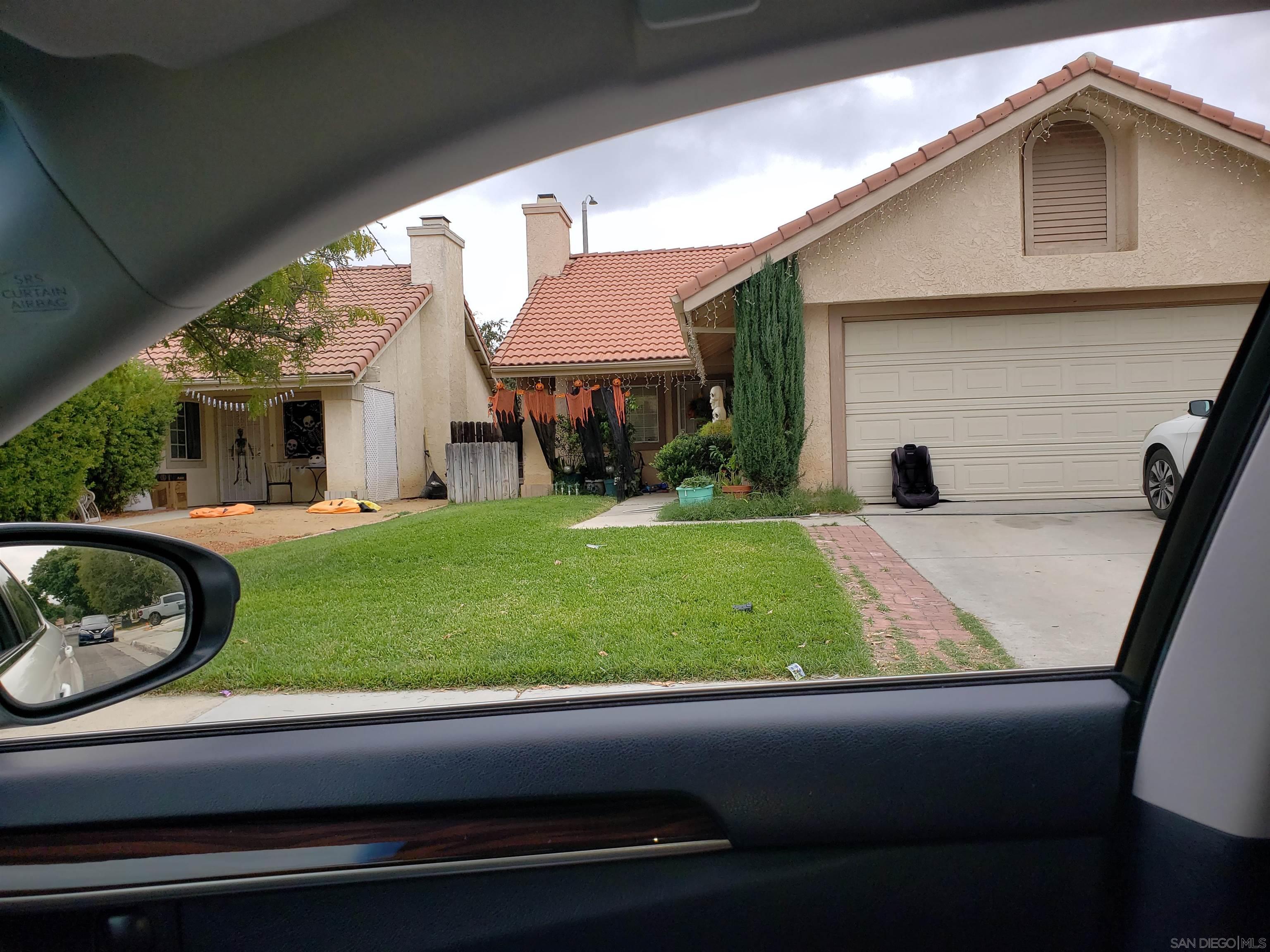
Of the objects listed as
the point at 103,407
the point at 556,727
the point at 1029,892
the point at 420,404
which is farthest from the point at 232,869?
the point at 420,404

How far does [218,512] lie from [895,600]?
8.74m

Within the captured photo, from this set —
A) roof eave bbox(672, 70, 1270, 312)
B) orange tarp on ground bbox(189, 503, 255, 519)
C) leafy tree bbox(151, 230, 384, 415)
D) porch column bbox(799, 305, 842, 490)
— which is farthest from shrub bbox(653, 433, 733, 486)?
leafy tree bbox(151, 230, 384, 415)

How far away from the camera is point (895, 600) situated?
3797 mm

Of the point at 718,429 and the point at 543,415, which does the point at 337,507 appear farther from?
the point at 718,429

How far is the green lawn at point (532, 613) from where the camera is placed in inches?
118

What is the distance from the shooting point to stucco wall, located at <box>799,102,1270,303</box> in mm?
3553

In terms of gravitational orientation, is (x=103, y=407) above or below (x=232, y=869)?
above

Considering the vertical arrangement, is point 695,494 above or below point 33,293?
below

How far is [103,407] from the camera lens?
4789 millimetres

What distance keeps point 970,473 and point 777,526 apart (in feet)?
5.19

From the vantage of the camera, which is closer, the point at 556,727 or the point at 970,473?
the point at 556,727

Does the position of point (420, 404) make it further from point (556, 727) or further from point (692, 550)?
point (556, 727)

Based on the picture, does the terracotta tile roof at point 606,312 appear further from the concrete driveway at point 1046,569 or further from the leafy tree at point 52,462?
the leafy tree at point 52,462

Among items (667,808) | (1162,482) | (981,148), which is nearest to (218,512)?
(981,148)
